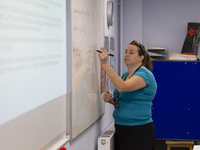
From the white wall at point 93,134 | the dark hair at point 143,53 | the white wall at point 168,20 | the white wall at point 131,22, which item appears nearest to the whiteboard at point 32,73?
the white wall at point 93,134

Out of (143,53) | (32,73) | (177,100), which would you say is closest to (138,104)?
(143,53)

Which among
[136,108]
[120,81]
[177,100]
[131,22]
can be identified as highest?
[131,22]

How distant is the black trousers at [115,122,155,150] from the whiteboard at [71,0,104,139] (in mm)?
280

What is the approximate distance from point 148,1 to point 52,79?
3.28 m

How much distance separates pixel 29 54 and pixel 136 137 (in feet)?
4.73

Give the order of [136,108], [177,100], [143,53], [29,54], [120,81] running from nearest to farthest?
[29,54] < [120,81] < [136,108] < [143,53] < [177,100]

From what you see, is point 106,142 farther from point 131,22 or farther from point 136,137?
point 131,22

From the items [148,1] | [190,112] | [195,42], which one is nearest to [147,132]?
[190,112]

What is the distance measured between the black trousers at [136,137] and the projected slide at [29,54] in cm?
93

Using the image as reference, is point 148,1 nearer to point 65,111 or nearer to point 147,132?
point 147,132

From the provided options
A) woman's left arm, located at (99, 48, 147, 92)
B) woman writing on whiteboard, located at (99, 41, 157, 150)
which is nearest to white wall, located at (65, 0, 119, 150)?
woman writing on whiteboard, located at (99, 41, 157, 150)

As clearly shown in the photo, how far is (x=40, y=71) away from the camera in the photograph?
153 cm

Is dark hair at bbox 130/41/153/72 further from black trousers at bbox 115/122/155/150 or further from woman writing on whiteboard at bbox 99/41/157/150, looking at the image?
black trousers at bbox 115/122/155/150

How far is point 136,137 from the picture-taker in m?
2.58
